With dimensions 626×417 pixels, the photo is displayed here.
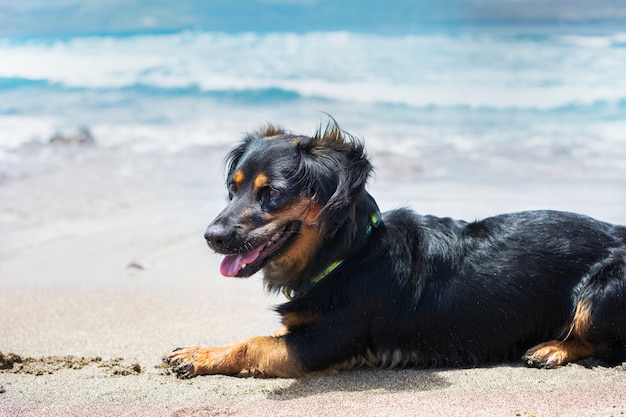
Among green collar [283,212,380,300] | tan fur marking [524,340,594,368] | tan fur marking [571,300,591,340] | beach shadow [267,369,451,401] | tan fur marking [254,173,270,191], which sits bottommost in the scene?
beach shadow [267,369,451,401]

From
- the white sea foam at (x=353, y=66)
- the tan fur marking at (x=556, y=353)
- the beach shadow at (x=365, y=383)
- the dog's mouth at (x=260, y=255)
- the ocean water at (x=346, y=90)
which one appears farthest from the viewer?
the white sea foam at (x=353, y=66)

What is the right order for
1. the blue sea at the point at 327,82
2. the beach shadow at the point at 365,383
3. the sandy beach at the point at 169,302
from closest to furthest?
the sandy beach at the point at 169,302, the beach shadow at the point at 365,383, the blue sea at the point at 327,82

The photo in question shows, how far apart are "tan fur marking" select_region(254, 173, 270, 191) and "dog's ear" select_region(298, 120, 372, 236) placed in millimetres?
190

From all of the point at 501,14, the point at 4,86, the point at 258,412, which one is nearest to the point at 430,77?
the point at 501,14

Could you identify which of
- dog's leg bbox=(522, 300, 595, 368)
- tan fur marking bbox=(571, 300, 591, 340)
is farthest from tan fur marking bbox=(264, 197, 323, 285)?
tan fur marking bbox=(571, 300, 591, 340)

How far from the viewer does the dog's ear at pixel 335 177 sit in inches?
148

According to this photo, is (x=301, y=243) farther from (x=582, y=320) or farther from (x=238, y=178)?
(x=582, y=320)

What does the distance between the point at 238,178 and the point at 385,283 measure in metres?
0.91

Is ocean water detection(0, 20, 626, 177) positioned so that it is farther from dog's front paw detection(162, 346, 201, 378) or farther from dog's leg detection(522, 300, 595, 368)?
dog's front paw detection(162, 346, 201, 378)

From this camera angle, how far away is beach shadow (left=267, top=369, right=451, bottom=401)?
3580mm

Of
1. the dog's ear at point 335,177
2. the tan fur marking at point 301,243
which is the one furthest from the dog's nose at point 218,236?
the dog's ear at point 335,177

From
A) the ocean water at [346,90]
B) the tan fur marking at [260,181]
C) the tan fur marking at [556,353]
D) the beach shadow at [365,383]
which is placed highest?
the ocean water at [346,90]

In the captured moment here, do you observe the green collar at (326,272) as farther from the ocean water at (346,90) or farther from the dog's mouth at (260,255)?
the ocean water at (346,90)

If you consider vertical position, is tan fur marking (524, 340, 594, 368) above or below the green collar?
below
